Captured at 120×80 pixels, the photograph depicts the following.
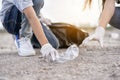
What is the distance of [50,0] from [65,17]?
289 millimetres

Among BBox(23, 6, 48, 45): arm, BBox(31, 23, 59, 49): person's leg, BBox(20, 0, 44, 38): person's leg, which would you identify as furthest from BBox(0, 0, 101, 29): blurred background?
BBox(23, 6, 48, 45): arm

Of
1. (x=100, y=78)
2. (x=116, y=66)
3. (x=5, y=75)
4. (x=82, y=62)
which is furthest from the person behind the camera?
(x=82, y=62)

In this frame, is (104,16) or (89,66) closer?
(89,66)

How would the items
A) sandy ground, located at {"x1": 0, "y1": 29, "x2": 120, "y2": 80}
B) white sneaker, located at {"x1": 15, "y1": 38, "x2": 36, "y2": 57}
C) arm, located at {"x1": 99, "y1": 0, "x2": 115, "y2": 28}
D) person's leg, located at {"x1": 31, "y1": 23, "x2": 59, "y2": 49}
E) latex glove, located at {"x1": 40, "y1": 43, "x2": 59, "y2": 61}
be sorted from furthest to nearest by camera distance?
person's leg, located at {"x1": 31, "y1": 23, "x2": 59, "y2": 49} < white sneaker, located at {"x1": 15, "y1": 38, "x2": 36, "y2": 57} < arm, located at {"x1": 99, "y1": 0, "x2": 115, "y2": 28} < latex glove, located at {"x1": 40, "y1": 43, "x2": 59, "y2": 61} < sandy ground, located at {"x1": 0, "y1": 29, "x2": 120, "y2": 80}

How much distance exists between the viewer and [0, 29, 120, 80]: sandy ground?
1665mm

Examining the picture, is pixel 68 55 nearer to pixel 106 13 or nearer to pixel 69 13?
pixel 106 13

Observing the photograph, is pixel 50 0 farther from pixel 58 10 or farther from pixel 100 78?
pixel 100 78

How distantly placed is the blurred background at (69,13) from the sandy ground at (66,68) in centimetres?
187

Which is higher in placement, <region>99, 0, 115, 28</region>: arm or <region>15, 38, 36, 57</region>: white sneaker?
<region>99, 0, 115, 28</region>: arm

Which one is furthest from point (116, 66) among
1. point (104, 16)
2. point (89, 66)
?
point (104, 16)

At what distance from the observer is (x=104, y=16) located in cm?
213

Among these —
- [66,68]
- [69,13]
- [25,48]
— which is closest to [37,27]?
[66,68]

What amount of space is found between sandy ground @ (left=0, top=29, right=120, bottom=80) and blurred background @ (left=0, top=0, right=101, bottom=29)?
187 cm

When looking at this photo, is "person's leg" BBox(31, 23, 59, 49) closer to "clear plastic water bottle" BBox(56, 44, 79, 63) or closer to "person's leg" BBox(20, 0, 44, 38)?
"person's leg" BBox(20, 0, 44, 38)
